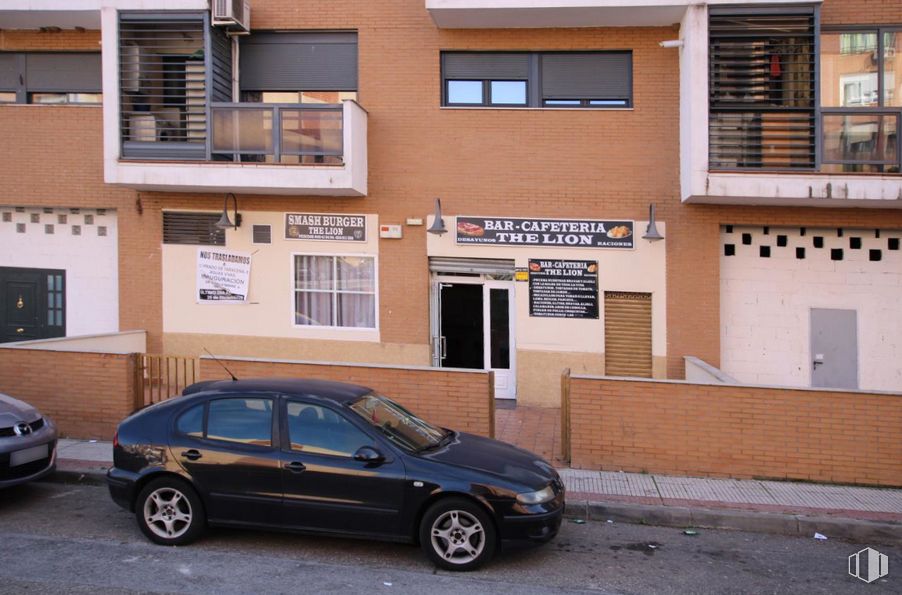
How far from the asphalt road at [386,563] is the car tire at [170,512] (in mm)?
121

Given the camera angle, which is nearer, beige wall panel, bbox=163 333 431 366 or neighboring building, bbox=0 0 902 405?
neighboring building, bbox=0 0 902 405

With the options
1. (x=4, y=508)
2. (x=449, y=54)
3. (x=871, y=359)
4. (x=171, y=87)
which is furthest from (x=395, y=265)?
(x=871, y=359)

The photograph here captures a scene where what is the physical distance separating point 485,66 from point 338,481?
854cm

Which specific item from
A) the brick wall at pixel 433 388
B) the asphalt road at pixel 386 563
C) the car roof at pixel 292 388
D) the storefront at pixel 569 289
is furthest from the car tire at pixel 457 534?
the storefront at pixel 569 289

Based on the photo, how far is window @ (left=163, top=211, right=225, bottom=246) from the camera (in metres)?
13.3

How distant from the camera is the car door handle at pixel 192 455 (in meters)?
6.64

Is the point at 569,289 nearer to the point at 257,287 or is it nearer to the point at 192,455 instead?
the point at 257,287

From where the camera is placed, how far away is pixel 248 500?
21.4ft

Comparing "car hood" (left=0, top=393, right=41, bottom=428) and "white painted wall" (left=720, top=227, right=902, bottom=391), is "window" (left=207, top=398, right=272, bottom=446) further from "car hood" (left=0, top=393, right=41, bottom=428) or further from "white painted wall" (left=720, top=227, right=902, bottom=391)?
"white painted wall" (left=720, top=227, right=902, bottom=391)

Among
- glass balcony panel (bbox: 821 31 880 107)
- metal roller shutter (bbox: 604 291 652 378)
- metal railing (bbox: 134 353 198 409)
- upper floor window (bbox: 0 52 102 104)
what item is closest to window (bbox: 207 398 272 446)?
metal railing (bbox: 134 353 198 409)

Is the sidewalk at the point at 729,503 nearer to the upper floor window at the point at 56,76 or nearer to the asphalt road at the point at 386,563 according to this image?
the asphalt road at the point at 386,563

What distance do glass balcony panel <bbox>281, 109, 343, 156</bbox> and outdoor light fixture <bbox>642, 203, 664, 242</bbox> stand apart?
5.02 m

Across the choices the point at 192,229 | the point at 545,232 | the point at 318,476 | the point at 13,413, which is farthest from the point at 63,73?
the point at 318,476

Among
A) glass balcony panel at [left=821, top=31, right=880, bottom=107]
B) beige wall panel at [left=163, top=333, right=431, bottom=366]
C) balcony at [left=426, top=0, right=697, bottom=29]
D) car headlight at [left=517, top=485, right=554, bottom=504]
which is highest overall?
balcony at [left=426, top=0, right=697, bottom=29]
